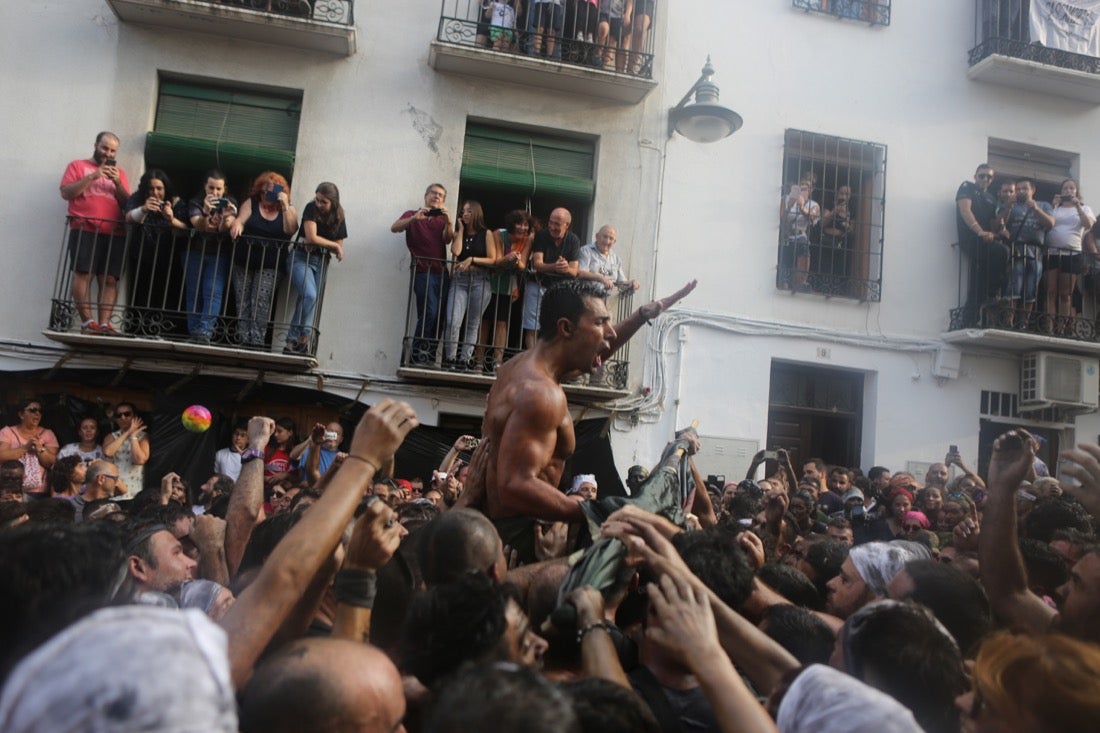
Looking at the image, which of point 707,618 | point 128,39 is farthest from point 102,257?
point 707,618

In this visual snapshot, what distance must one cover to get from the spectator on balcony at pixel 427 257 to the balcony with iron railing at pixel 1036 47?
24.0ft

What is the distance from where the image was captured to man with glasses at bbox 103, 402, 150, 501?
28.8 ft

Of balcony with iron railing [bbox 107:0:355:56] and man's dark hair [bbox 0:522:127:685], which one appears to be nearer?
man's dark hair [bbox 0:522:127:685]

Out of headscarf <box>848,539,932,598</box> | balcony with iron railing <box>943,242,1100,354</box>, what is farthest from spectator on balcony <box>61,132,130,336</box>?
balcony with iron railing <box>943,242,1100,354</box>

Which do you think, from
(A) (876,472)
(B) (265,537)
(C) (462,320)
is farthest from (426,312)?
(B) (265,537)

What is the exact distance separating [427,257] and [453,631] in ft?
27.2

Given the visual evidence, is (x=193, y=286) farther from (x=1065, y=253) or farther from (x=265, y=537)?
(x=1065, y=253)

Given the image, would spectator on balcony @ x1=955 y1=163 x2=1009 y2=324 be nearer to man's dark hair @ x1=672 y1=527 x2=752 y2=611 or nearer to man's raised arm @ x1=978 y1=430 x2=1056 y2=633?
man's raised arm @ x1=978 y1=430 x2=1056 y2=633

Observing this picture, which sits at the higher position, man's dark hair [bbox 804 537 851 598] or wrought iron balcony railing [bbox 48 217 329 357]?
wrought iron balcony railing [bbox 48 217 329 357]

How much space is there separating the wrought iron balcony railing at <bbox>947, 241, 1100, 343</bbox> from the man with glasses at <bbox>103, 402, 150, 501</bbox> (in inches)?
374

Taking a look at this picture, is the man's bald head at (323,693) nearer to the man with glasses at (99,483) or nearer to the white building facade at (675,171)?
the man with glasses at (99,483)

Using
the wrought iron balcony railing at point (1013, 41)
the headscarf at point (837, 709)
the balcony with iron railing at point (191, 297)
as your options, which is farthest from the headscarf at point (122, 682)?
the wrought iron balcony railing at point (1013, 41)

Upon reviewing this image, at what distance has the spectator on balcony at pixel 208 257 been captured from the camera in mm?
9570

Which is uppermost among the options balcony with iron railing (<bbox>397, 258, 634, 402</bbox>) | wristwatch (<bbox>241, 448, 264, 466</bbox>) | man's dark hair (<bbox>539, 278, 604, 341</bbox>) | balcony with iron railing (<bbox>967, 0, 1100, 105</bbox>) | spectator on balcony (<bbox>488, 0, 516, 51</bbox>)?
balcony with iron railing (<bbox>967, 0, 1100, 105</bbox>)
